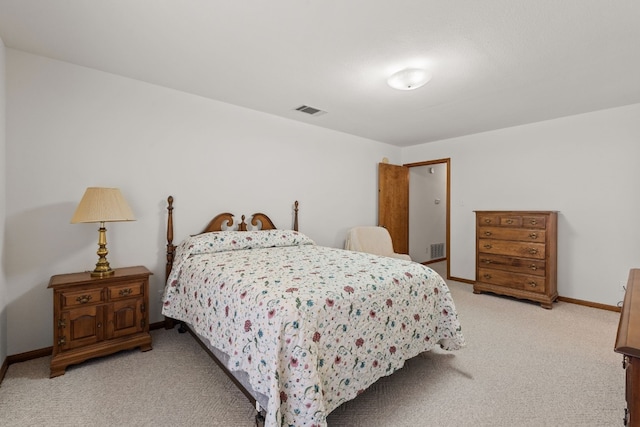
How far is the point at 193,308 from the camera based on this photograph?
7.52 feet

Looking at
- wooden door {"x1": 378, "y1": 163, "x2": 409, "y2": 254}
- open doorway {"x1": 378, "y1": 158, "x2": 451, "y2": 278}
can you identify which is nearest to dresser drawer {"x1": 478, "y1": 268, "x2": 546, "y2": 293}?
open doorway {"x1": 378, "y1": 158, "x2": 451, "y2": 278}

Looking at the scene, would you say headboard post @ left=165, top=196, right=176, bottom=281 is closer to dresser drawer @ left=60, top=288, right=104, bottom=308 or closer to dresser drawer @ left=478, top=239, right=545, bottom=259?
dresser drawer @ left=60, top=288, right=104, bottom=308

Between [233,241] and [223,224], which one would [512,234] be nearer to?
[233,241]

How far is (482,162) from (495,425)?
3.78 metres

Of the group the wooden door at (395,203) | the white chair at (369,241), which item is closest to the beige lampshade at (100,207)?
the white chair at (369,241)

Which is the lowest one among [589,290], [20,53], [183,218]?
[589,290]

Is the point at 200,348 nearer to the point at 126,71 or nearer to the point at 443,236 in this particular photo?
the point at 126,71

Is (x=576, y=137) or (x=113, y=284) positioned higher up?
(x=576, y=137)

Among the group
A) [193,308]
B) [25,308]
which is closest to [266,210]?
[193,308]

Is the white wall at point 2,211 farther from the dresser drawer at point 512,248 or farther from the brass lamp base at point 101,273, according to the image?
the dresser drawer at point 512,248

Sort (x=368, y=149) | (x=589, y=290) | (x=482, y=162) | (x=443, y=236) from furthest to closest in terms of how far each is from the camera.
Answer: (x=443, y=236), (x=368, y=149), (x=482, y=162), (x=589, y=290)

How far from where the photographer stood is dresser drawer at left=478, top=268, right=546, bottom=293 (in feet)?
11.9

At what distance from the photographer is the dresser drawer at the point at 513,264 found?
3631 mm

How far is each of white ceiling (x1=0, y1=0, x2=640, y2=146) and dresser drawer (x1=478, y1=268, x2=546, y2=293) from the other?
2.03m
